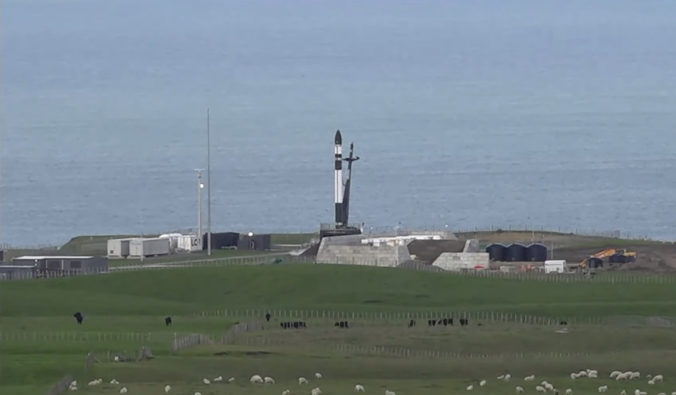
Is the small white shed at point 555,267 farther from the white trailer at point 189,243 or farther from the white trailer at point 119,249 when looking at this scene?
the white trailer at point 189,243

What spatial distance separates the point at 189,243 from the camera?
13838cm

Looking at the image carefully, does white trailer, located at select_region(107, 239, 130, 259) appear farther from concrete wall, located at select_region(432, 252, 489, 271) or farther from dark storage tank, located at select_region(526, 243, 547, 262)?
dark storage tank, located at select_region(526, 243, 547, 262)

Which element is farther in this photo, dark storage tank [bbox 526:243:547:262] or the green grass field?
dark storage tank [bbox 526:243:547:262]

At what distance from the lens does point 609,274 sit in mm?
114000

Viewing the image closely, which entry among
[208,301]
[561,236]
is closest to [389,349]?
[208,301]

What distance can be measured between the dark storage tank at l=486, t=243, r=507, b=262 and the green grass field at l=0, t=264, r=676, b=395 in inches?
570

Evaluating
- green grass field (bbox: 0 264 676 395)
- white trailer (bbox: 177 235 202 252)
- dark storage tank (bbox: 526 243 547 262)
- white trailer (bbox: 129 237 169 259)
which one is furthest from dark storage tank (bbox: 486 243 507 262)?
white trailer (bbox: 177 235 202 252)

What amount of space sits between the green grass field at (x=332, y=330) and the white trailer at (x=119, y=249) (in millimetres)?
18426

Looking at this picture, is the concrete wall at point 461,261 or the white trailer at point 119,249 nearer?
the concrete wall at point 461,261

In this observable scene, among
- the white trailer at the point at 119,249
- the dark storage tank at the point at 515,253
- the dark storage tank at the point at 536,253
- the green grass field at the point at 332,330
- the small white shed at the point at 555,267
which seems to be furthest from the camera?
the white trailer at the point at 119,249

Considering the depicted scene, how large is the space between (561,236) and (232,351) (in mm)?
66089

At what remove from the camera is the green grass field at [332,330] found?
248 feet

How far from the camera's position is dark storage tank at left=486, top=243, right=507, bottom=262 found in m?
125

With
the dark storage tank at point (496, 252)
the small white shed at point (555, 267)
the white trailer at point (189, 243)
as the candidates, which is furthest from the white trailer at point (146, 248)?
the small white shed at point (555, 267)
